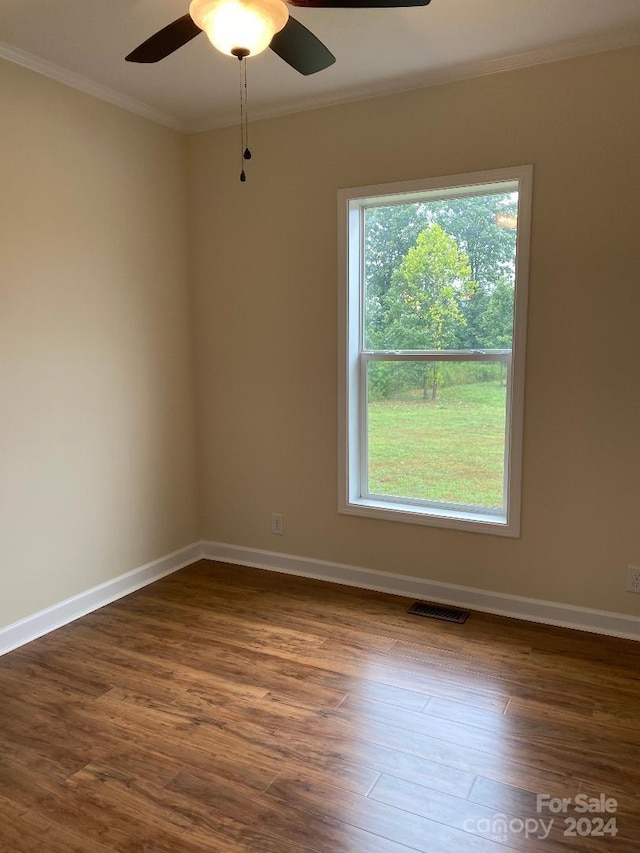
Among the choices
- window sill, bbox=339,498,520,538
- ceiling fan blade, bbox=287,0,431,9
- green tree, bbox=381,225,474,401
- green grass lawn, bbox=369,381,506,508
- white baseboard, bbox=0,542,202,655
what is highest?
ceiling fan blade, bbox=287,0,431,9

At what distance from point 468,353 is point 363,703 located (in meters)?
1.78

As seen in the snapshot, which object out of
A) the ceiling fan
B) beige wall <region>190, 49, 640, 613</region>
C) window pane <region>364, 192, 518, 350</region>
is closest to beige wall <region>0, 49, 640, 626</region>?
beige wall <region>190, 49, 640, 613</region>

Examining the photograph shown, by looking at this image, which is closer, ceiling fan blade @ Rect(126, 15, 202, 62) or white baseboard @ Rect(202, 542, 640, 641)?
ceiling fan blade @ Rect(126, 15, 202, 62)

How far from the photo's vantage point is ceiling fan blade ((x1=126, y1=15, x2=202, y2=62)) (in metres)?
1.89

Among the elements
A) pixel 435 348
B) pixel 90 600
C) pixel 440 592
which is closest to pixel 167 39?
pixel 435 348

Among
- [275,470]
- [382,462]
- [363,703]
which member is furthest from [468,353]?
[363,703]

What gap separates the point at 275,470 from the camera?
12.3 ft

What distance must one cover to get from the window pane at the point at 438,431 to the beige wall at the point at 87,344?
1283mm

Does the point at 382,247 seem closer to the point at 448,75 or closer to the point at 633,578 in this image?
the point at 448,75

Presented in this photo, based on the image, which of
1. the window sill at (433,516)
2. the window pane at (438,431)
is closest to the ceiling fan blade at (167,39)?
the window pane at (438,431)

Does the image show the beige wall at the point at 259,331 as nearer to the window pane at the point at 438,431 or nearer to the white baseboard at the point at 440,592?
the white baseboard at the point at 440,592

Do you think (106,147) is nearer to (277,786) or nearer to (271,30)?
(271,30)

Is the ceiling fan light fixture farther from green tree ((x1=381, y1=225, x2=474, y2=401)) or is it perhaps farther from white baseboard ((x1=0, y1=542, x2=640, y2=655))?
white baseboard ((x1=0, y1=542, x2=640, y2=655))

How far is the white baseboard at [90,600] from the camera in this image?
114 inches
